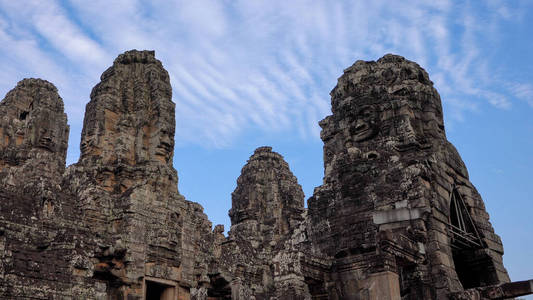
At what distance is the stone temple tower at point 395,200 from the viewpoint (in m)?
12.5

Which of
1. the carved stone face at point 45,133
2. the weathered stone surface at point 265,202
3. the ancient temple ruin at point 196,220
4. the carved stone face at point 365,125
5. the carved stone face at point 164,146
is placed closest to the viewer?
the ancient temple ruin at point 196,220

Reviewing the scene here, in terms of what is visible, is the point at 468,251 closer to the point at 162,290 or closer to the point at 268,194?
the point at 162,290

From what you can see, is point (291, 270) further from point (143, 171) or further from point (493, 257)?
point (143, 171)

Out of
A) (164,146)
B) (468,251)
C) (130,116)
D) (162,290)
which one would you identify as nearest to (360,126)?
(468,251)

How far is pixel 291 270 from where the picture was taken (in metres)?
12.0

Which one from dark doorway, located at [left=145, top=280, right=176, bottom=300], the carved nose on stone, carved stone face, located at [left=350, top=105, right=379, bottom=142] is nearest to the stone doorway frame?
dark doorway, located at [left=145, top=280, right=176, bottom=300]

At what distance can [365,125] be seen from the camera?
16.2m

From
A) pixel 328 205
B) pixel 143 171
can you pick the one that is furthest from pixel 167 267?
pixel 328 205

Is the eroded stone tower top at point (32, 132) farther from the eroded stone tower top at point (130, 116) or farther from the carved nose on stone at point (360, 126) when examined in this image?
the carved nose on stone at point (360, 126)

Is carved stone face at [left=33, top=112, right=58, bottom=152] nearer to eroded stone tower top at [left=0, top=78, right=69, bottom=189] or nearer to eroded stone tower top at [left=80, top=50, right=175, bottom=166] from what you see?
eroded stone tower top at [left=0, top=78, right=69, bottom=189]

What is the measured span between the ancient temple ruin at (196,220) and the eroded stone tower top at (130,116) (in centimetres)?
5

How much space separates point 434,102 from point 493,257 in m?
4.91

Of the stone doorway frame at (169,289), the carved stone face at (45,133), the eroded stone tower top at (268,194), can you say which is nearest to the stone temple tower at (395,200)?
the stone doorway frame at (169,289)

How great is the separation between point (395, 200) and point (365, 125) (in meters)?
3.03
